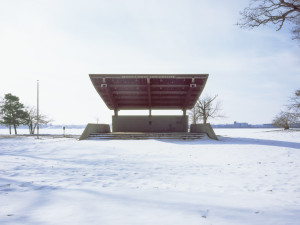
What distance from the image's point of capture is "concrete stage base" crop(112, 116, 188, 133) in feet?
62.1

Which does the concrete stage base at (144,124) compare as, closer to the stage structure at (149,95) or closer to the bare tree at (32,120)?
the stage structure at (149,95)

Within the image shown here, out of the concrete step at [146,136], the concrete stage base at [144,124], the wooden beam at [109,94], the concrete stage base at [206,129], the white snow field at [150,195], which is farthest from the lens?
the concrete stage base at [144,124]

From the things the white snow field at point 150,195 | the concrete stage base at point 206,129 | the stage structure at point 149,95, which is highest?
the stage structure at point 149,95

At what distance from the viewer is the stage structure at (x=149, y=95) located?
15.2 meters

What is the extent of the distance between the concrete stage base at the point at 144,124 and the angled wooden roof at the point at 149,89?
1.28 metres

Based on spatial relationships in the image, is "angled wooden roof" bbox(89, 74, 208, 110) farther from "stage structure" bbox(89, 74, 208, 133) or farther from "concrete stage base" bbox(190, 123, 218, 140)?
"concrete stage base" bbox(190, 123, 218, 140)

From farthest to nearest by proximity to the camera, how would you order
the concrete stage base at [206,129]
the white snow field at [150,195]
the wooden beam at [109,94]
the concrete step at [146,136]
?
1. the wooden beam at [109,94]
2. the concrete step at [146,136]
3. the concrete stage base at [206,129]
4. the white snow field at [150,195]

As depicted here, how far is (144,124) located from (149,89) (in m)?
4.42

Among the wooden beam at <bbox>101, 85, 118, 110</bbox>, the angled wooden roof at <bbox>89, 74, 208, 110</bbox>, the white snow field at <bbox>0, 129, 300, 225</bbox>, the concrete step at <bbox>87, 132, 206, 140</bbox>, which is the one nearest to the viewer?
the white snow field at <bbox>0, 129, 300, 225</bbox>

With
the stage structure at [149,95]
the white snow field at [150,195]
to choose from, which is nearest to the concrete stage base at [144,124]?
the stage structure at [149,95]

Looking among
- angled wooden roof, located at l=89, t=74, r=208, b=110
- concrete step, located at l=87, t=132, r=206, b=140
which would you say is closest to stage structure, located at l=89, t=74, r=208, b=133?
angled wooden roof, located at l=89, t=74, r=208, b=110

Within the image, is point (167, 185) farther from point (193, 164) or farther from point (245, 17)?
point (245, 17)

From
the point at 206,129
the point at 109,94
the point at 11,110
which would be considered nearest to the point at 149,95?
the point at 109,94

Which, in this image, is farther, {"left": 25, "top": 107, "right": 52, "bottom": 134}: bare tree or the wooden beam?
{"left": 25, "top": 107, "right": 52, "bottom": 134}: bare tree
